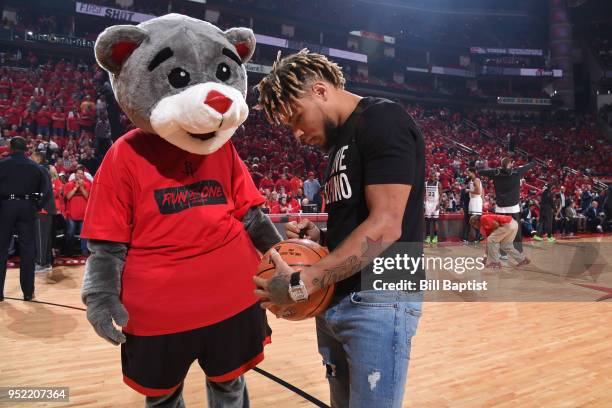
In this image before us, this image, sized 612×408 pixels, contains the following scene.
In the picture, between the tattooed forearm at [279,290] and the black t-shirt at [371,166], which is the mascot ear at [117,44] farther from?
the tattooed forearm at [279,290]

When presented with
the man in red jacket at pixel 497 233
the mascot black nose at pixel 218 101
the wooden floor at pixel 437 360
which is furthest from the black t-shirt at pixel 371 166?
the man in red jacket at pixel 497 233

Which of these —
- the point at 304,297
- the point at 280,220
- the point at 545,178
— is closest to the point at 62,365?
the point at 304,297

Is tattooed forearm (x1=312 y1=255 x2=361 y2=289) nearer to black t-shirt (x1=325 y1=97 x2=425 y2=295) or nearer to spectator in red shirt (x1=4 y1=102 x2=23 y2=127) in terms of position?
black t-shirt (x1=325 y1=97 x2=425 y2=295)

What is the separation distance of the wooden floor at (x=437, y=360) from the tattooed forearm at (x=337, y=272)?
1.69 m

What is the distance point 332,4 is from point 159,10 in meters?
12.1

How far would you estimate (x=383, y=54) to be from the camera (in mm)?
31516

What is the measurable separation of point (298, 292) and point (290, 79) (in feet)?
2.24

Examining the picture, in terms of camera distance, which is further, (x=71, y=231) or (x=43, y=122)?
(x=43, y=122)

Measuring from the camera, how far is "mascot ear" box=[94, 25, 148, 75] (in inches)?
71.9

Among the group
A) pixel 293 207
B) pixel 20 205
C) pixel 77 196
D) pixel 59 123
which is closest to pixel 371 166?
pixel 20 205

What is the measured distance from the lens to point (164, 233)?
1.84 metres

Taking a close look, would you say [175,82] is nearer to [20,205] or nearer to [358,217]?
[358,217]

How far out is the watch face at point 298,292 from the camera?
1.34 meters

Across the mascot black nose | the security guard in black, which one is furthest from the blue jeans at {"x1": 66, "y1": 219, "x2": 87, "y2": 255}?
the mascot black nose
